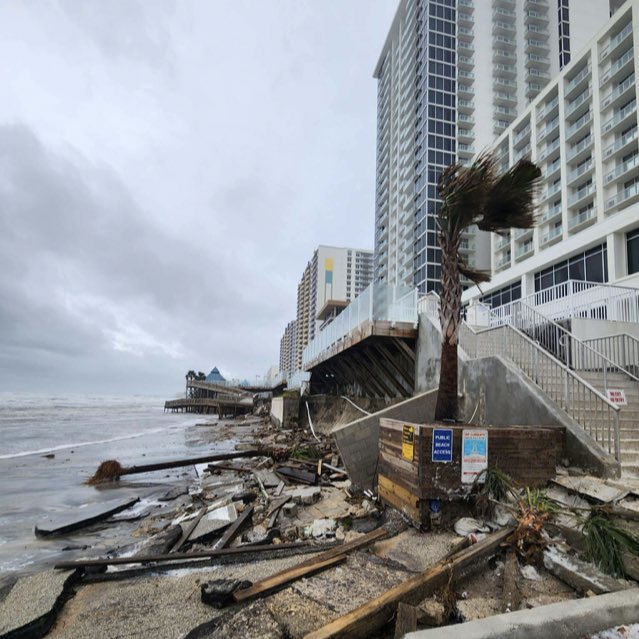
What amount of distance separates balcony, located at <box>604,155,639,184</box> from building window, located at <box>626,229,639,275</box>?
15209 millimetres

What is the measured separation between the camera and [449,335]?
7.46m

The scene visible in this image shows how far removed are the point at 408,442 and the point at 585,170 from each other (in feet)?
148

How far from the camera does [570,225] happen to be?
40.5 meters

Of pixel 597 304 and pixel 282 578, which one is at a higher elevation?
pixel 597 304

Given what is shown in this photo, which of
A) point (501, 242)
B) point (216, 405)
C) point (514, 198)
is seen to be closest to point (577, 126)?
point (501, 242)

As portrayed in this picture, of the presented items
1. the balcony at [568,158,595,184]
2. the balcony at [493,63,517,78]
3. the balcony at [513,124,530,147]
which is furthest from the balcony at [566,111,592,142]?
the balcony at [493,63,517,78]

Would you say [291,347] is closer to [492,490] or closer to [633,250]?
[633,250]

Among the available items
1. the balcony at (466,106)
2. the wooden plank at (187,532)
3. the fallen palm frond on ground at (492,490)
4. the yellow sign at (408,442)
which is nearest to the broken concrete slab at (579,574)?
the fallen palm frond on ground at (492,490)

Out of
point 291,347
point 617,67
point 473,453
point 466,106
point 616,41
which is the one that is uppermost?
point 466,106

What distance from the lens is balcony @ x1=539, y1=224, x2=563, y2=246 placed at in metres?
42.5

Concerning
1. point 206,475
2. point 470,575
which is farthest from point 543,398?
point 206,475

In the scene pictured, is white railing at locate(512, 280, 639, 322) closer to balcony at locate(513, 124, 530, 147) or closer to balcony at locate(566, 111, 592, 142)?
balcony at locate(566, 111, 592, 142)

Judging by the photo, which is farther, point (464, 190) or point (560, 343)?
point (560, 343)

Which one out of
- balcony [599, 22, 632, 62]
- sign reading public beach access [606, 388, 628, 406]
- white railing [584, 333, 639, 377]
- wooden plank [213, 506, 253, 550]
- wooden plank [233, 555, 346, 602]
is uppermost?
balcony [599, 22, 632, 62]
